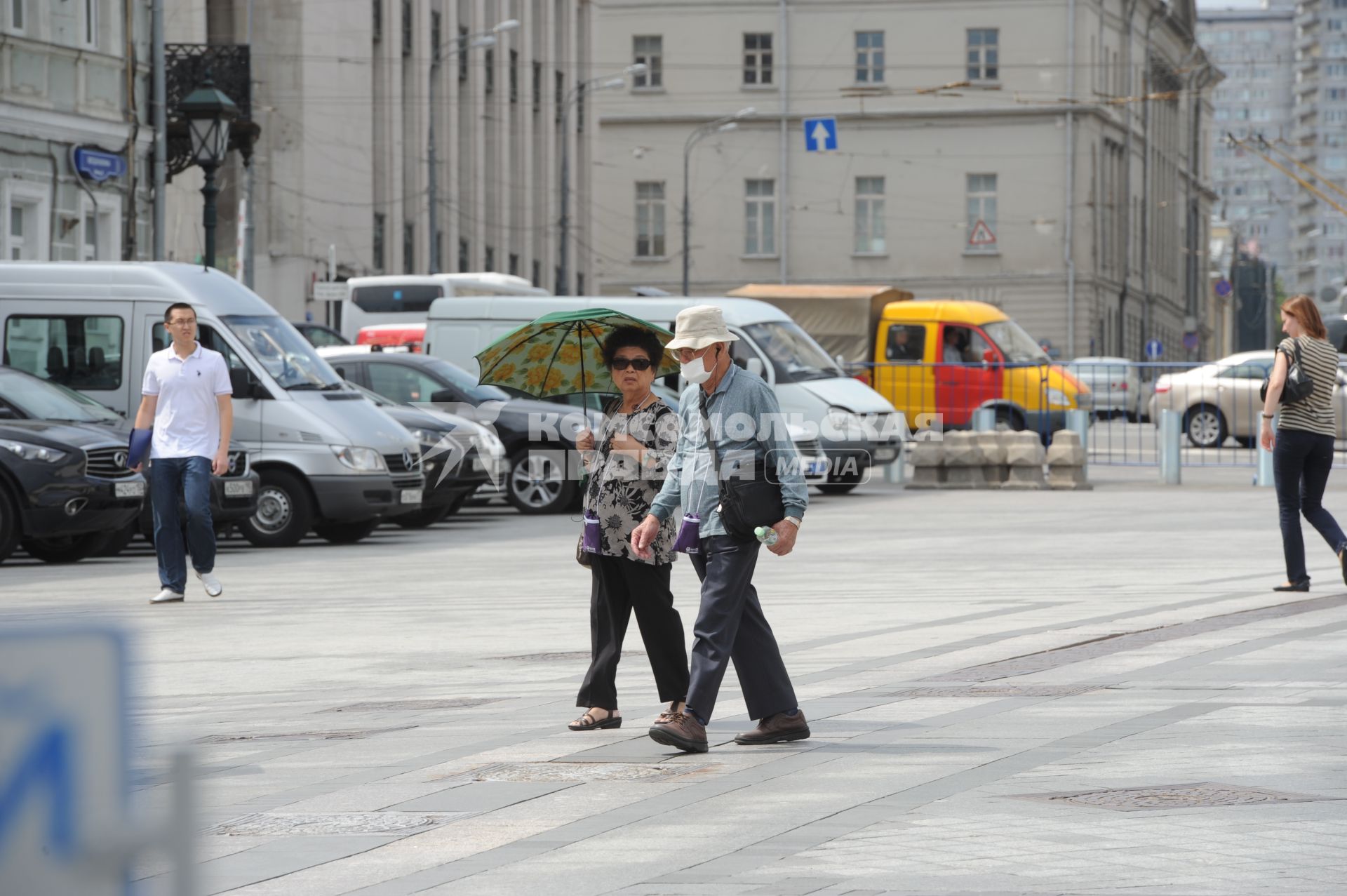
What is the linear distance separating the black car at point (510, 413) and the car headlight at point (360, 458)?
382cm

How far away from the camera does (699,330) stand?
8.51 meters

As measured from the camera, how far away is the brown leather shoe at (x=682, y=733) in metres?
8.19

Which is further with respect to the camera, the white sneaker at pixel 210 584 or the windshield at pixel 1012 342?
the windshield at pixel 1012 342

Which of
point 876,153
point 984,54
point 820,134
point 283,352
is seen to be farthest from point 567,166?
point 283,352

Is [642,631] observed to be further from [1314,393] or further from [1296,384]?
[1314,393]

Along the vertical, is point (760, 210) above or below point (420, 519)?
above

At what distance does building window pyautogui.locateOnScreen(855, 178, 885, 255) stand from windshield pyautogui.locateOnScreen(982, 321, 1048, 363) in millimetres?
39634

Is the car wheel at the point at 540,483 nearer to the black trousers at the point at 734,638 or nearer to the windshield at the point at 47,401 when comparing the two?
the windshield at the point at 47,401

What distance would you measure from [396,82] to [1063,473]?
1199 inches

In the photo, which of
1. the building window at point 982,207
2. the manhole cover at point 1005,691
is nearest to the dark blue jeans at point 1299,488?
the manhole cover at point 1005,691

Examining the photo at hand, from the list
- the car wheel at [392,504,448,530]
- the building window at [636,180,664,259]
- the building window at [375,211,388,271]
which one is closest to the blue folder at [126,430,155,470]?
the car wheel at [392,504,448,530]

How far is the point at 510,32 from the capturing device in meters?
64.4

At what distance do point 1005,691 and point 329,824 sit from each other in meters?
3.81

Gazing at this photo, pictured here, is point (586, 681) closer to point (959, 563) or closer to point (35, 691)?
point (35, 691)
